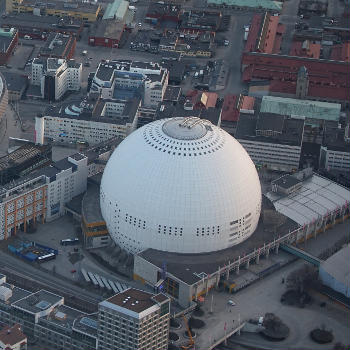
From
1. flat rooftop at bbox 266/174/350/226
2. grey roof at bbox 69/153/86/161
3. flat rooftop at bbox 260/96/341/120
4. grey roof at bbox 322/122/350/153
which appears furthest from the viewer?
flat rooftop at bbox 260/96/341/120

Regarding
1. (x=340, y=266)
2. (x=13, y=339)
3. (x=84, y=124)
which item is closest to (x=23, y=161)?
(x=84, y=124)

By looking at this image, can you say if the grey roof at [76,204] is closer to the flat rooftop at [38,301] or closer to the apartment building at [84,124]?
the apartment building at [84,124]

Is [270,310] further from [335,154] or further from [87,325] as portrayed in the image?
[335,154]

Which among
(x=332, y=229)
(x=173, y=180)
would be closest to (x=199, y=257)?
(x=173, y=180)

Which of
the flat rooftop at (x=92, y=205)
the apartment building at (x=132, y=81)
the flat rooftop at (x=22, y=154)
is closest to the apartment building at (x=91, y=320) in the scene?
the flat rooftop at (x=92, y=205)

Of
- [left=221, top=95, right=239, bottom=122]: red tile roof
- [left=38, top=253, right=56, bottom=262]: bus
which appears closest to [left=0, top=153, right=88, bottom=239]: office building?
[left=38, top=253, right=56, bottom=262]: bus

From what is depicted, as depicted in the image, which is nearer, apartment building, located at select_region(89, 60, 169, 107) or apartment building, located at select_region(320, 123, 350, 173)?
apartment building, located at select_region(320, 123, 350, 173)

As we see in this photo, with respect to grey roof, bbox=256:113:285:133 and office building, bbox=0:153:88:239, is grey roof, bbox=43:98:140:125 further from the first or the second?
grey roof, bbox=256:113:285:133

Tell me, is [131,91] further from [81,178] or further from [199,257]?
[199,257]
